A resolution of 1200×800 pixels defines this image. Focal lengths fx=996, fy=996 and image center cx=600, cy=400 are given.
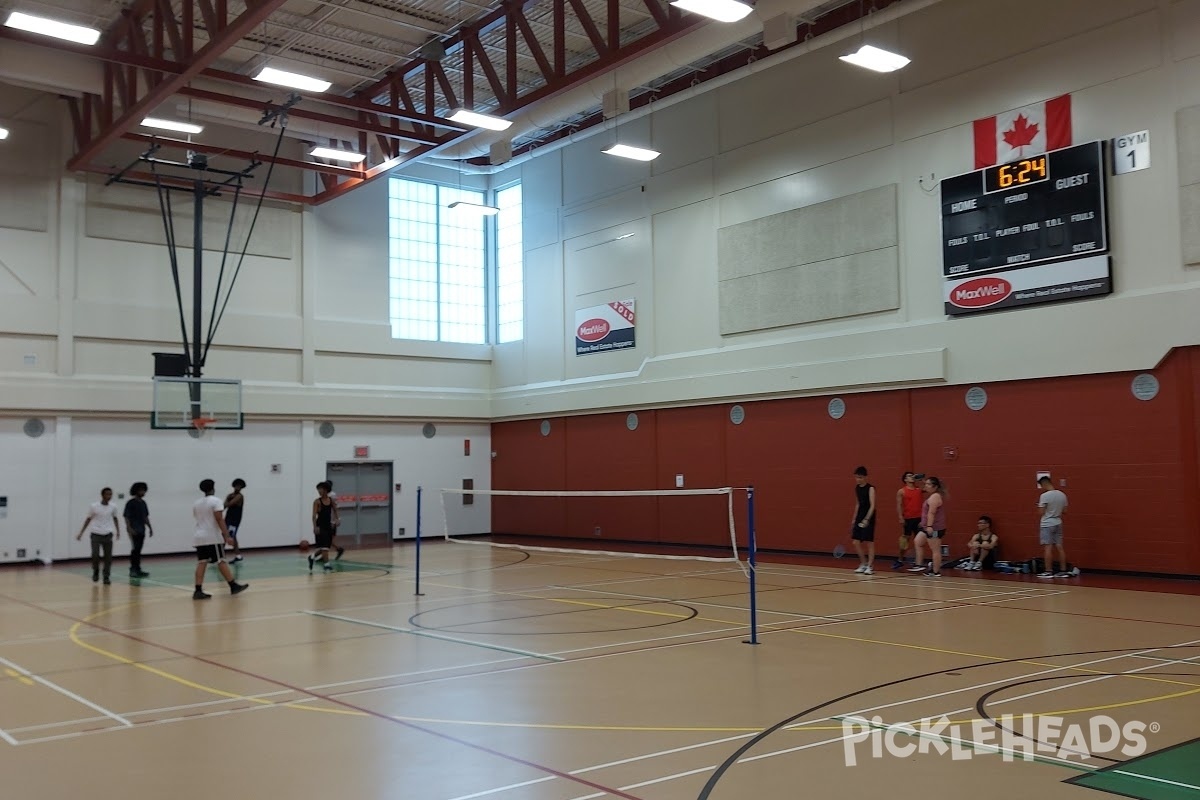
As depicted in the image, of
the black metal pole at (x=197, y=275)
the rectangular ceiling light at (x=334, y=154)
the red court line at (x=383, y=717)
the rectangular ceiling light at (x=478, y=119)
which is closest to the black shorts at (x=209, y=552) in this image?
the red court line at (x=383, y=717)

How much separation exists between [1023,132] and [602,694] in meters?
16.6

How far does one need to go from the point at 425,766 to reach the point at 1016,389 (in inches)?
676

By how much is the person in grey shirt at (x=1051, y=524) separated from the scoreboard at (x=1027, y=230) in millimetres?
3927

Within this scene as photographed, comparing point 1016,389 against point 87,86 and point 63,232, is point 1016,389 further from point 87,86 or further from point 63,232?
point 63,232

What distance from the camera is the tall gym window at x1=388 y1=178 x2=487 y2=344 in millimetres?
33688

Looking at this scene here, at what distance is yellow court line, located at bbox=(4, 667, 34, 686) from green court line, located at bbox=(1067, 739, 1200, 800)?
9680mm

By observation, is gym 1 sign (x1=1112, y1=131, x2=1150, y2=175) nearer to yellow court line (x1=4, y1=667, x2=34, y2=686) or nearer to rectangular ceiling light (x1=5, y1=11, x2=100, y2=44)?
rectangular ceiling light (x1=5, y1=11, x2=100, y2=44)

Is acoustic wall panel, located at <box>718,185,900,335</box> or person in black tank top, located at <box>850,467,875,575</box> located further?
acoustic wall panel, located at <box>718,185,900,335</box>

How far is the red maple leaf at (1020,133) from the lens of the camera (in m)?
20.5

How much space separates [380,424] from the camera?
108ft

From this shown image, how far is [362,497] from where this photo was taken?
106ft

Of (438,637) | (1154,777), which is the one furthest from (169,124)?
(1154,777)

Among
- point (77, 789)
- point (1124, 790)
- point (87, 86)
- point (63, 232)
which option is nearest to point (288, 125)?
point (87, 86)

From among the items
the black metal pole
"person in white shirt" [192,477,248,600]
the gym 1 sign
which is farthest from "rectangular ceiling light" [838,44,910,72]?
the black metal pole
